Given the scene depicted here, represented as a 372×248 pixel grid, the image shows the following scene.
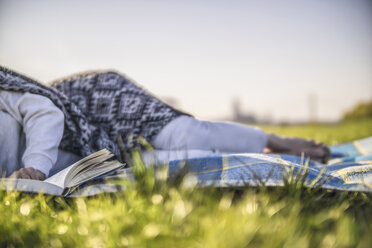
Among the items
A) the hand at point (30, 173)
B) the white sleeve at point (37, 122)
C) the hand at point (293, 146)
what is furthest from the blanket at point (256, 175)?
the hand at point (293, 146)

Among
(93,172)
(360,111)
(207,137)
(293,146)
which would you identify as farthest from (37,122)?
(360,111)

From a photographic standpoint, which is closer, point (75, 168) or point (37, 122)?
point (75, 168)

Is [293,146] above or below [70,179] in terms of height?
below

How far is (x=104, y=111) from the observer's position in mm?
2070

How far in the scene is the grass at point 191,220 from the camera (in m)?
0.73

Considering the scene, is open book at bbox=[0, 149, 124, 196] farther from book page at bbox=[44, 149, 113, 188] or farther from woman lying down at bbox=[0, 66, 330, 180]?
woman lying down at bbox=[0, 66, 330, 180]

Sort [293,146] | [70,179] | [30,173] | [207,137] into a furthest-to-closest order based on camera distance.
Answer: [293,146] → [207,137] → [30,173] → [70,179]

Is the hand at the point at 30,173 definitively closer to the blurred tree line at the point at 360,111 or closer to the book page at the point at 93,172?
the book page at the point at 93,172

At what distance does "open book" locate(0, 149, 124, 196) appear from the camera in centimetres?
119

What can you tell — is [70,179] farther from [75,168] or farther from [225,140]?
[225,140]

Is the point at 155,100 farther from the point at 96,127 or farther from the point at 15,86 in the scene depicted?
the point at 15,86

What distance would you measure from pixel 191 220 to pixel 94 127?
1.30 metres

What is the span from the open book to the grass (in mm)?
67

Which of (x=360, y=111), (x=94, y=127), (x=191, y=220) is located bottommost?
(x=360, y=111)
